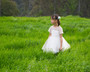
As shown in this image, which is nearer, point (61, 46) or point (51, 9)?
point (61, 46)

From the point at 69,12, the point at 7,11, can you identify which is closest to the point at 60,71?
the point at 7,11

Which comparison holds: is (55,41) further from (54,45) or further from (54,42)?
(54,45)

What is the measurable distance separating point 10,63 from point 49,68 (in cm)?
107

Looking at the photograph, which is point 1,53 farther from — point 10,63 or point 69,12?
point 69,12

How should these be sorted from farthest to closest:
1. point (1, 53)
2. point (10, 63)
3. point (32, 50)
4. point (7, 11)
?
point (7, 11) < point (32, 50) < point (1, 53) < point (10, 63)

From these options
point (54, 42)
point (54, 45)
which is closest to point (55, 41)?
point (54, 42)

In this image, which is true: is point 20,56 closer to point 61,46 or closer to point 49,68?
point 49,68

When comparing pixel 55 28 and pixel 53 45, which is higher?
pixel 55 28

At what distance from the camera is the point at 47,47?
473 cm

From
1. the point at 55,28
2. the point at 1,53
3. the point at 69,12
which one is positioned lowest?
the point at 69,12

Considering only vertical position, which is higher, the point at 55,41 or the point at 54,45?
the point at 55,41

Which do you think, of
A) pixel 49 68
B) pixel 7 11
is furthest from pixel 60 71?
pixel 7 11

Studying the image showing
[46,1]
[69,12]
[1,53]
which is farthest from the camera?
[46,1]

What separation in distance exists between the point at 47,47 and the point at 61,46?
1.55ft
